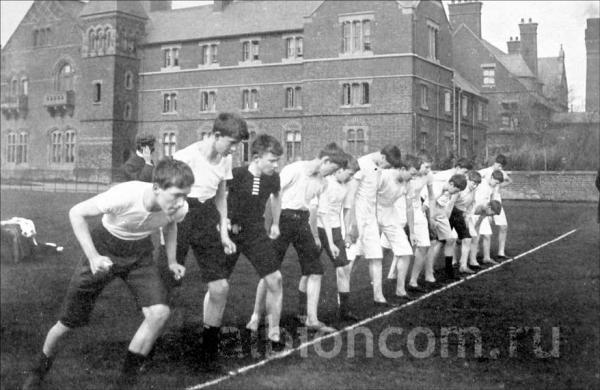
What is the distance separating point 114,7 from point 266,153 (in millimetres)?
49310

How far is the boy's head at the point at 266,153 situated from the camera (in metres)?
6.86

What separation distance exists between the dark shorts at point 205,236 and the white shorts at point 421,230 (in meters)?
5.26

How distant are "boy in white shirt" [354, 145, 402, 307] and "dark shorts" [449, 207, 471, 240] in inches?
139

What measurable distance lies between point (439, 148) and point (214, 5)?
21.6 meters

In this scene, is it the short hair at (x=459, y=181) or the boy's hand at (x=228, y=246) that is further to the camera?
the short hair at (x=459, y=181)

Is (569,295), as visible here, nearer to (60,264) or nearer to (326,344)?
(326,344)

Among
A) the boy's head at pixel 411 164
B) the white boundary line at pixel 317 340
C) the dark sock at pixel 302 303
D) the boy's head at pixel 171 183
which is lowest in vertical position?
the white boundary line at pixel 317 340

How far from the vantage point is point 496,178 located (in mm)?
13906

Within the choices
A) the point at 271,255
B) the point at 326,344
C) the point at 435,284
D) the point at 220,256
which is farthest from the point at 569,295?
the point at 220,256

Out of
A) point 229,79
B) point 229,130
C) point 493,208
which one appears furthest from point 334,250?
point 229,79

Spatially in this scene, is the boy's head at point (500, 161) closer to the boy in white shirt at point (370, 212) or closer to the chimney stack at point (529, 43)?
the boy in white shirt at point (370, 212)

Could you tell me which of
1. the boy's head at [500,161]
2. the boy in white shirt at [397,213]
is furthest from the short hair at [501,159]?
the boy in white shirt at [397,213]

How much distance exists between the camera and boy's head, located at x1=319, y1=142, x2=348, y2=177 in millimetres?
7793

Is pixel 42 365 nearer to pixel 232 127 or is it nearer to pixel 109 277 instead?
pixel 109 277
